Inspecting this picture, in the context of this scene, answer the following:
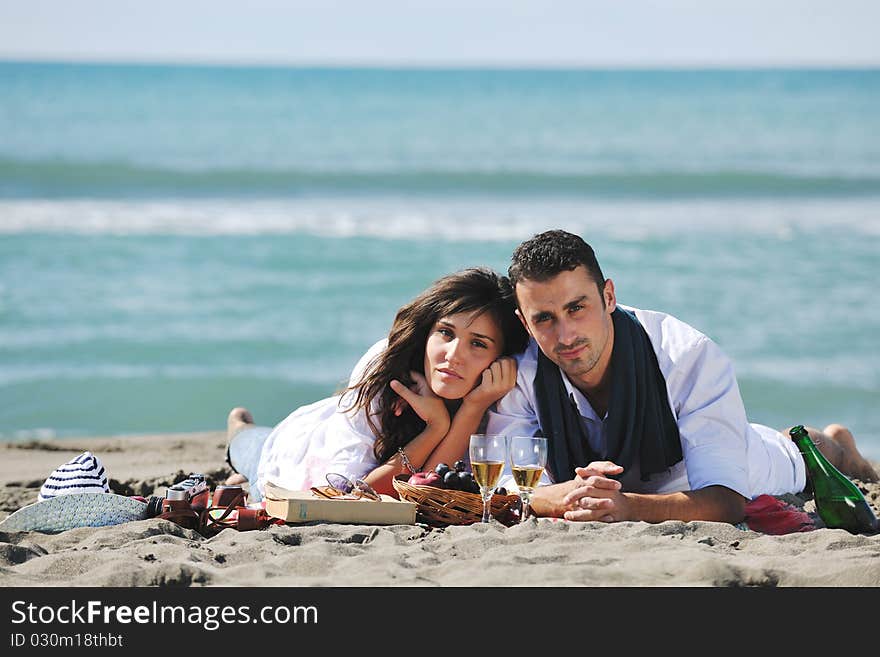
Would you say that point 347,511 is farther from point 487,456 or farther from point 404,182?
point 404,182

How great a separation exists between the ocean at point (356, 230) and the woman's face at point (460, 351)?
7.35 ft

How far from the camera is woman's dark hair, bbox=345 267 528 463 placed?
5.13 m

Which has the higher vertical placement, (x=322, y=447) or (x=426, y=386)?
(x=426, y=386)

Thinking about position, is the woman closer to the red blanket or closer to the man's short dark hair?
the man's short dark hair

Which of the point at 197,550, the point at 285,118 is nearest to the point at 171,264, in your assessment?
the point at 197,550

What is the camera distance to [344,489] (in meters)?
4.98

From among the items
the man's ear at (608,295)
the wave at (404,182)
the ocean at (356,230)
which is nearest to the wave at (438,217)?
the ocean at (356,230)

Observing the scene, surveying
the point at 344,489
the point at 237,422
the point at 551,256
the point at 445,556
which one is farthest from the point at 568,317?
the point at 237,422

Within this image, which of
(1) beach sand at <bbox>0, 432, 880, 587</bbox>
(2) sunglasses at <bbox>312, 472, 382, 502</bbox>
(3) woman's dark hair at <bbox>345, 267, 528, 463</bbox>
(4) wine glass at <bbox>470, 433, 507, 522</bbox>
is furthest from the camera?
(3) woman's dark hair at <bbox>345, 267, 528, 463</bbox>

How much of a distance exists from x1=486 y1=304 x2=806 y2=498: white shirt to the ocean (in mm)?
2396

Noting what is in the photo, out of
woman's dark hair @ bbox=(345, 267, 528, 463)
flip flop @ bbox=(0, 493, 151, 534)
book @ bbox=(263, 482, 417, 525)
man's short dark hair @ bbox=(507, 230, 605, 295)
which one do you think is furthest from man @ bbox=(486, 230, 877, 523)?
flip flop @ bbox=(0, 493, 151, 534)

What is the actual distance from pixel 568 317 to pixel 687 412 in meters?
0.70

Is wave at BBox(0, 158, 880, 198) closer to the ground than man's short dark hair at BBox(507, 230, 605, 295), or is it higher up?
higher up
